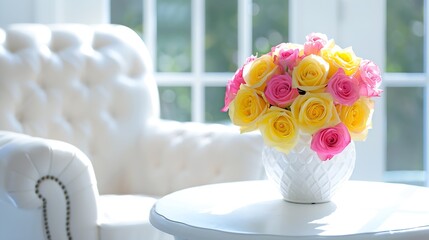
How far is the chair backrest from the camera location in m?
2.46

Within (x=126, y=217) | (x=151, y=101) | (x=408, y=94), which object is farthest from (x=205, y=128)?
(x=408, y=94)

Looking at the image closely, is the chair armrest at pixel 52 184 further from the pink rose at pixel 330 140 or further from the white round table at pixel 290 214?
the pink rose at pixel 330 140

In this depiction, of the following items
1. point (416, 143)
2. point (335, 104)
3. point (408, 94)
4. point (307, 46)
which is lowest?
point (416, 143)

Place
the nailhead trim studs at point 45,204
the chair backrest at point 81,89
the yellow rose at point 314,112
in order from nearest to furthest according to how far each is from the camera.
A: the yellow rose at point 314,112
the nailhead trim studs at point 45,204
the chair backrest at point 81,89

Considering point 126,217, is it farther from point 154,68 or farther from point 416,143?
point 416,143

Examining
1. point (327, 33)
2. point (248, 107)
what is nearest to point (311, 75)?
point (248, 107)

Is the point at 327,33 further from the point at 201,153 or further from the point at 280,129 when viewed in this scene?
the point at 280,129

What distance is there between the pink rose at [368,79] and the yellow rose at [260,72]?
0.19 metres

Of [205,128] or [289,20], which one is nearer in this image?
[205,128]

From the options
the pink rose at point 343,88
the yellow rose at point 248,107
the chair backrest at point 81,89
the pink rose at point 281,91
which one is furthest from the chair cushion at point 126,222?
the pink rose at point 343,88

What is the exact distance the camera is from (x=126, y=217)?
202cm

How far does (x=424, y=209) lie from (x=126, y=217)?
0.82 meters

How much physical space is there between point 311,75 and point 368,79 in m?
0.13

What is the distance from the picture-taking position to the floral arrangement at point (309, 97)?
1.55m
